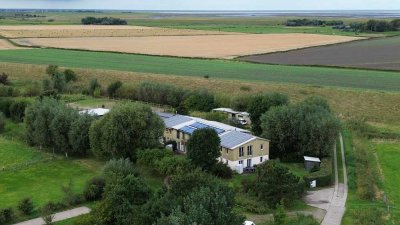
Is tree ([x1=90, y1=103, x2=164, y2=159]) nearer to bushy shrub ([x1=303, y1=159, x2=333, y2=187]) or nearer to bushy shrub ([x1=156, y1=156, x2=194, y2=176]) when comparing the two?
bushy shrub ([x1=156, y1=156, x2=194, y2=176])

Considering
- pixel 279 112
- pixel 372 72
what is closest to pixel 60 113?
pixel 279 112

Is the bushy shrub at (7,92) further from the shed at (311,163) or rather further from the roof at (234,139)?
the shed at (311,163)

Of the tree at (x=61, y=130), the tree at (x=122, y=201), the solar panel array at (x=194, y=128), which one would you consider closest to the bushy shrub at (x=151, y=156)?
the solar panel array at (x=194, y=128)

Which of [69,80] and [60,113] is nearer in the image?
[60,113]

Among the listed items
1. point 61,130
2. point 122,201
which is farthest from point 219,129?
point 122,201

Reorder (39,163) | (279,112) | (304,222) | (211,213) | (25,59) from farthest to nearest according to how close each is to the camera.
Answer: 1. (25,59)
2. (279,112)
3. (39,163)
4. (304,222)
5. (211,213)

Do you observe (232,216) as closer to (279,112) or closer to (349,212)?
(349,212)
